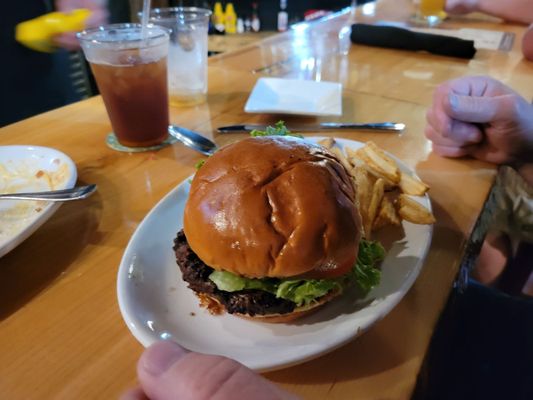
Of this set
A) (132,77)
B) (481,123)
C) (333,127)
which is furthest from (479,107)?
(132,77)

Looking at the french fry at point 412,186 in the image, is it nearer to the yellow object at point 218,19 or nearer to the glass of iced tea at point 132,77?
the glass of iced tea at point 132,77

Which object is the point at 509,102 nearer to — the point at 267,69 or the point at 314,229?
the point at 314,229

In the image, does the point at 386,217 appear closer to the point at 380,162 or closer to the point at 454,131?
the point at 380,162

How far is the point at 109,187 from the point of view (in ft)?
4.40

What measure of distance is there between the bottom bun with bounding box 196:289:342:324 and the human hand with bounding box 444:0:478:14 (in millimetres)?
3329

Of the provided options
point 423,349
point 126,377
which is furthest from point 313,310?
point 126,377

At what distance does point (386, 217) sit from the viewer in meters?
1.04

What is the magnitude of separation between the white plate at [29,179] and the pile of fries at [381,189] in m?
0.78

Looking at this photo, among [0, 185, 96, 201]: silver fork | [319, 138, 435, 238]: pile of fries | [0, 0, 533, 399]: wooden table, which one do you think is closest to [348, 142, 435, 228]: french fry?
[319, 138, 435, 238]: pile of fries

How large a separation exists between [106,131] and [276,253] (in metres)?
1.25

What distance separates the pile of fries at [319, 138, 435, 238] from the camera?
1032 millimetres

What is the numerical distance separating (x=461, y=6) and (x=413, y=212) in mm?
3021

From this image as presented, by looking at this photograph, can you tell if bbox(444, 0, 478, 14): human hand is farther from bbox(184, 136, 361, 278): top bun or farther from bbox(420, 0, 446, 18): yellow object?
bbox(184, 136, 361, 278): top bun

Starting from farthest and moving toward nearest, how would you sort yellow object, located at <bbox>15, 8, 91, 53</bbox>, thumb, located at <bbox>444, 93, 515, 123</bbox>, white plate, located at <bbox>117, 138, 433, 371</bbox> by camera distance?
1. yellow object, located at <bbox>15, 8, 91, 53</bbox>
2. thumb, located at <bbox>444, 93, 515, 123</bbox>
3. white plate, located at <bbox>117, 138, 433, 371</bbox>
